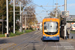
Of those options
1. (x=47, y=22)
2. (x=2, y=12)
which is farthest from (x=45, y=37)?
(x=2, y=12)

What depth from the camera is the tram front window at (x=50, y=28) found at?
1846 centimetres

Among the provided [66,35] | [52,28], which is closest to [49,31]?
[52,28]

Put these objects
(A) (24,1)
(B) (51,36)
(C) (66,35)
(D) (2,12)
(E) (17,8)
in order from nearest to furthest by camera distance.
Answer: (B) (51,36) → (C) (66,35) → (D) (2,12) → (E) (17,8) → (A) (24,1)

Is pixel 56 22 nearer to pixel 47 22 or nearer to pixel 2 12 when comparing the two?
pixel 47 22

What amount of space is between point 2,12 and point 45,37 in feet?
78.4

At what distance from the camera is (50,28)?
734 inches

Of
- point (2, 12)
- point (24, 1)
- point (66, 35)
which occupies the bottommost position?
point (66, 35)

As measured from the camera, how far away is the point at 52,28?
61.1ft

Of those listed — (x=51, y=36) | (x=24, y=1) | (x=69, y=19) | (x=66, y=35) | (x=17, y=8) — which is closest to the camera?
(x=51, y=36)

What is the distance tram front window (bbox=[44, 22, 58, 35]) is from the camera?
18458mm

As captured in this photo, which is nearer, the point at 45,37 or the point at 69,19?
the point at 45,37

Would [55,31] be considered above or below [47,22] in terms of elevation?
below

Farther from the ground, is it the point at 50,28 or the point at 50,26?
the point at 50,26

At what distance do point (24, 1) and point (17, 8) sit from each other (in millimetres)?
10539
